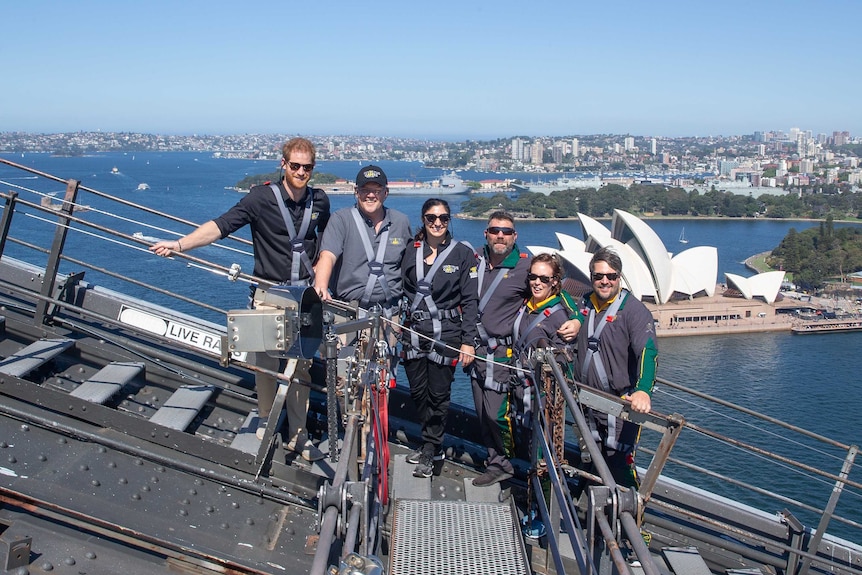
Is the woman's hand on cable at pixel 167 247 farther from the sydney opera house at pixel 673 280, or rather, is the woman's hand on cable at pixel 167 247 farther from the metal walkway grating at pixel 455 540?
the sydney opera house at pixel 673 280

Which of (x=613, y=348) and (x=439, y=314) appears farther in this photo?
(x=439, y=314)

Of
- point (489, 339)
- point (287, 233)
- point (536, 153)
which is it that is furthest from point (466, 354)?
point (536, 153)

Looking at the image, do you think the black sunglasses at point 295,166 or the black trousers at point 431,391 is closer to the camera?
the black sunglasses at point 295,166

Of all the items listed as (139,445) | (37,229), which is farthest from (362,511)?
(37,229)

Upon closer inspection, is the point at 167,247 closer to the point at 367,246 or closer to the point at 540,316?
the point at 367,246

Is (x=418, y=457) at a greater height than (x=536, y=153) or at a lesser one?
lesser

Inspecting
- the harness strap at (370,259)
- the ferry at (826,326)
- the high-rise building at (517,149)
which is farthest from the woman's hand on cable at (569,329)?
the high-rise building at (517,149)

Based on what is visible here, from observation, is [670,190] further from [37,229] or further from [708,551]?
[708,551]
